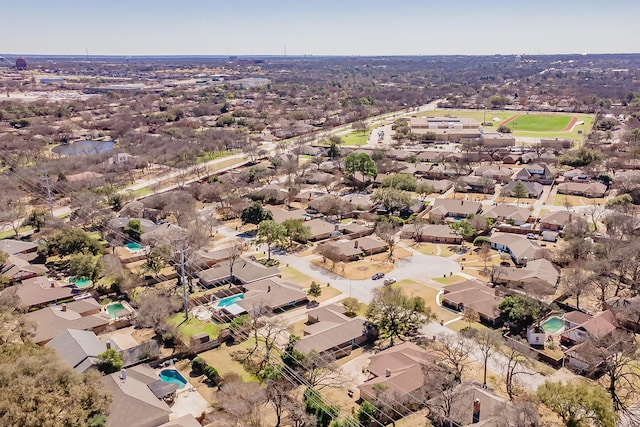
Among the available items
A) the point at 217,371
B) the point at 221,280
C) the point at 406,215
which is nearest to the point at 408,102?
the point at 406,215

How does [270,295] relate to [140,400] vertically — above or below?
below

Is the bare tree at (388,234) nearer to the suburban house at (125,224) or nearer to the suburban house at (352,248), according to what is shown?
the suburban house at (352,248)

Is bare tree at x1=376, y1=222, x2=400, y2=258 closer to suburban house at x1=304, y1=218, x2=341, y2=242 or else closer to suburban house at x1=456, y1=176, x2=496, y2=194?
suburban house at x1=304, y1=218, x2=341, y2=242

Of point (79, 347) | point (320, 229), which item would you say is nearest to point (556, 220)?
point (320, 229)

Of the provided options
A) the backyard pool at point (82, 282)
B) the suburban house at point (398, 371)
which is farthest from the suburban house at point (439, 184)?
the backyard pool at point (82, 282)

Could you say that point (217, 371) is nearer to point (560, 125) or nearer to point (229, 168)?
point (229, 168)

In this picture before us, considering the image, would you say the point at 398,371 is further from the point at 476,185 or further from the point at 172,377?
the point at 476,185
